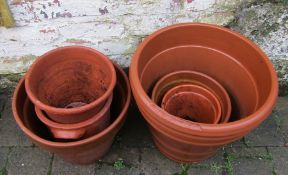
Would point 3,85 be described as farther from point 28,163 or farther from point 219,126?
point 219,126

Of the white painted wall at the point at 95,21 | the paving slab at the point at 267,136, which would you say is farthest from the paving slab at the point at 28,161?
the paving slab at the point at 267,136

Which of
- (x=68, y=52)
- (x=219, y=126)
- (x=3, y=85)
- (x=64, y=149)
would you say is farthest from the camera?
(x=3, y=85)

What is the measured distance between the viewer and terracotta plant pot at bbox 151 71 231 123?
2023 mm

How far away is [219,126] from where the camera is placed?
1548 mm

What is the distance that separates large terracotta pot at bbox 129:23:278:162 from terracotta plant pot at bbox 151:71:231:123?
32mm

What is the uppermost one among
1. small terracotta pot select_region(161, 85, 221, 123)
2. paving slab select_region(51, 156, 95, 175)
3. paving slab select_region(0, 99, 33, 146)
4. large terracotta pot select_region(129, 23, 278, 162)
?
large terracotta pot select_region(129, 23, 278, 162)

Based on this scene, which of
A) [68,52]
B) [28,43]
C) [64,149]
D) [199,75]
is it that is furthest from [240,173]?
[28,43]

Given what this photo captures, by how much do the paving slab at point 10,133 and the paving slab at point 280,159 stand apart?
1.56 meters

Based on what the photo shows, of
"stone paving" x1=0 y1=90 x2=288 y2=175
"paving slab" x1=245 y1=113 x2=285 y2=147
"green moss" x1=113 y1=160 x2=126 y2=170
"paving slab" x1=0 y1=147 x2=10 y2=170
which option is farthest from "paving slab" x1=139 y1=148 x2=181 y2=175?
"paving slab" x1=0 y1=147 x2=10 y2=170

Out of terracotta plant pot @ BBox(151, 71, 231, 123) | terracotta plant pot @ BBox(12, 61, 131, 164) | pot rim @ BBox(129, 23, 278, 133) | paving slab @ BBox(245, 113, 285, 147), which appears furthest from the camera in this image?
paving slab @ BBox(245, 113, 285, 147)

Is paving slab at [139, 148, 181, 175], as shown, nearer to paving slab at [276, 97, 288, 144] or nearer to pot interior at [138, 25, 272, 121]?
pot interior at [138, 25, 272, 121]

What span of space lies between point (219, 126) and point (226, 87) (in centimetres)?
58

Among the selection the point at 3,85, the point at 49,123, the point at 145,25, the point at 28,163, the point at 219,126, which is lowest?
the point at 28,163

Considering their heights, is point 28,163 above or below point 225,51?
below
